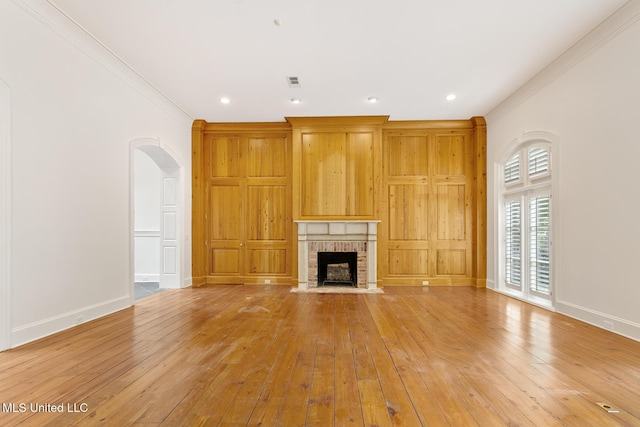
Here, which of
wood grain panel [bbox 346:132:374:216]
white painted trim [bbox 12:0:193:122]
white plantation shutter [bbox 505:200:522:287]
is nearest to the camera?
white painted trim [bbox 12:0:193:122]

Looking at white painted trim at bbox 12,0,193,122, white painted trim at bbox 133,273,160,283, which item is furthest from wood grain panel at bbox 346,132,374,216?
white painted trim at bbox 133,273,160,283

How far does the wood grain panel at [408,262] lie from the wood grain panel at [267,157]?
2933 mm

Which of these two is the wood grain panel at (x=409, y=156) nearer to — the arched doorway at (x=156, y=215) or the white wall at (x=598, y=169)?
the white wall at (x=598, y=169)

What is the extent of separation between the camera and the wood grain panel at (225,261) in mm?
6523

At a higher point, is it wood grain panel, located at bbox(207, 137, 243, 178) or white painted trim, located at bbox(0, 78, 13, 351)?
wood grain panel, located at bbox(207, 137, 243, 178)

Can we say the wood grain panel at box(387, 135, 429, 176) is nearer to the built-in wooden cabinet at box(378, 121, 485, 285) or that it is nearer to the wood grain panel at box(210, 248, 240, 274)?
the built-in wooden cabinet at box(378, 121, 485, 285)

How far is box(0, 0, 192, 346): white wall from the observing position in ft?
9.69

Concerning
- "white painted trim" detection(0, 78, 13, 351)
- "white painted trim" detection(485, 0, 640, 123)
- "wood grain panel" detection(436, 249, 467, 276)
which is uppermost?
"white painted trim" detection(485, 0, 640, 123)

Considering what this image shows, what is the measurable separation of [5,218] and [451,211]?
6.64 metres

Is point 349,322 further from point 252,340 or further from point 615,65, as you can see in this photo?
point 615,65

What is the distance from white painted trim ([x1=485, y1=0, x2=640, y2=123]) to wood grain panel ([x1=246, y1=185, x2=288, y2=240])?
14.8 feet

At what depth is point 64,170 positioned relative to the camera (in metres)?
3.45

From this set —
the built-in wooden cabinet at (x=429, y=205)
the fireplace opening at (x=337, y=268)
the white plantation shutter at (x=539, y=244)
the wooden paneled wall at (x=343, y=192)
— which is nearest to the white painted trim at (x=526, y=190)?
the white plantation shutter at (x=539, y=244)

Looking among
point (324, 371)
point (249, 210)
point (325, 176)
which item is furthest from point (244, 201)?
point (324, 371)
